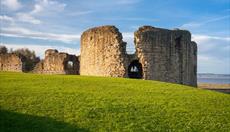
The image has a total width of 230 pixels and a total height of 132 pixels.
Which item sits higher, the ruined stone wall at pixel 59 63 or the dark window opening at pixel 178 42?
the dark window opening at pixel 178 42

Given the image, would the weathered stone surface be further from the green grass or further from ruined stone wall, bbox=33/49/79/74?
the green grass

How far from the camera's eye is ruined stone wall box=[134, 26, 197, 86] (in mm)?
35062

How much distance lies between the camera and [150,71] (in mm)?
35375

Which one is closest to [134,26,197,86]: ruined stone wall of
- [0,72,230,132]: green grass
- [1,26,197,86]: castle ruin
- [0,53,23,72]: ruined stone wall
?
[1,26,197,86]: castle ruin

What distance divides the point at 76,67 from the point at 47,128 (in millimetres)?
32585

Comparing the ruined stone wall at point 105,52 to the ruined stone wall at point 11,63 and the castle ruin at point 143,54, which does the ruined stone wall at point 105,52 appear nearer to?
the castle ruin at point 143,54

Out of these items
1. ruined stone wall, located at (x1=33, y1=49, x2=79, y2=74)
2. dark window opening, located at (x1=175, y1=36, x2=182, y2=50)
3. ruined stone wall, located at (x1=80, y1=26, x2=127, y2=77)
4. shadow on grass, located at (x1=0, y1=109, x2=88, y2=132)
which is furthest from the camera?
ruined stone wall, located at (x1=33, y1=49, x2=79, y2=74)

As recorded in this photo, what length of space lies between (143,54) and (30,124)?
1999 centimetres

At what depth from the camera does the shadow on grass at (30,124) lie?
15498 millimetres

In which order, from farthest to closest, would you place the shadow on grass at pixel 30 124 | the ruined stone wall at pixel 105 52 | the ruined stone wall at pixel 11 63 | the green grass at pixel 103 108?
the ruined stone wall at pixel 11 63 < the ruined stone wall at pixel 105 52 < the green grass at pixel 103 108 < the shadow on grass at pixel 30 124

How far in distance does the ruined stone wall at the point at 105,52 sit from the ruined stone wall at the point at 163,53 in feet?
4.78

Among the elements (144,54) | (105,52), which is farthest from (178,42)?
(105,52)

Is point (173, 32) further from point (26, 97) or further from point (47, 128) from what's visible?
point (47, 128)

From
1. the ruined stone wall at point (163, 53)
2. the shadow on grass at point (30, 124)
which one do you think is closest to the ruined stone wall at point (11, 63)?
the ruined stone wall at point (163, 53)
